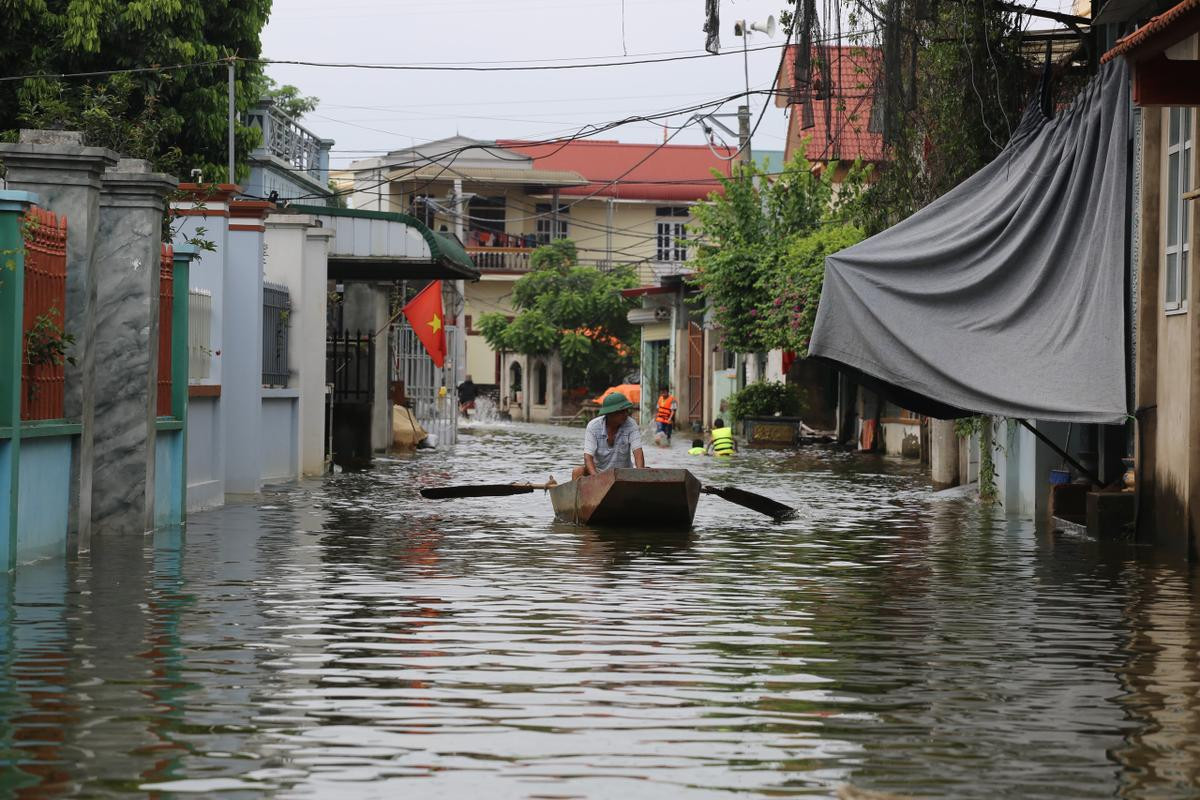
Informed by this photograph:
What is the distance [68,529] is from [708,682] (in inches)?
311

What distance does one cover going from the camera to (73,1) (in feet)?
112

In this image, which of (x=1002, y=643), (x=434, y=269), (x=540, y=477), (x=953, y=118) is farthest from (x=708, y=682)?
(x=434, y=269)

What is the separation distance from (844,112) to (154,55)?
643 inches

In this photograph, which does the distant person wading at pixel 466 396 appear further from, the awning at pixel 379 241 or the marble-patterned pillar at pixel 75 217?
the marble-patterned pillar at pixel 75 217

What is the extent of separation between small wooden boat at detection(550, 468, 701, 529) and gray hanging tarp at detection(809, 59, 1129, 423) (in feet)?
7.08

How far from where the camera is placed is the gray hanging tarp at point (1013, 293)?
17203 millimetres

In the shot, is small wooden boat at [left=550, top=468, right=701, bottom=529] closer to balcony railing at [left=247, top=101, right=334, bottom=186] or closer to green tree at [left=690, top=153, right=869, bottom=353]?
balcony railing at [left=247, top=101, right=334, bottom=186]

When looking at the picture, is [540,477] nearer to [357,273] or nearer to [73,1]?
[357,273]

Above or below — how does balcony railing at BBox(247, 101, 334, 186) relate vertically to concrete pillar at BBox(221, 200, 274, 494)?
above

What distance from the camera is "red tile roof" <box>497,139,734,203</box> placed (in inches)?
2987

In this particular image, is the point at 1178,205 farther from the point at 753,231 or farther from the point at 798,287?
the point at 753,231

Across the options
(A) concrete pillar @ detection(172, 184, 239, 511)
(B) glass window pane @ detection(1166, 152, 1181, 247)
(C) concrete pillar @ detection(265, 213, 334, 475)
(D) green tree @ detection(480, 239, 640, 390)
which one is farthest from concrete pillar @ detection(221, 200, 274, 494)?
(D) green tree @ detection(480, 239, 640, 390)

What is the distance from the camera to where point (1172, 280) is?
666 inches

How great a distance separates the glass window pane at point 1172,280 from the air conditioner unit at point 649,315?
4495cm
